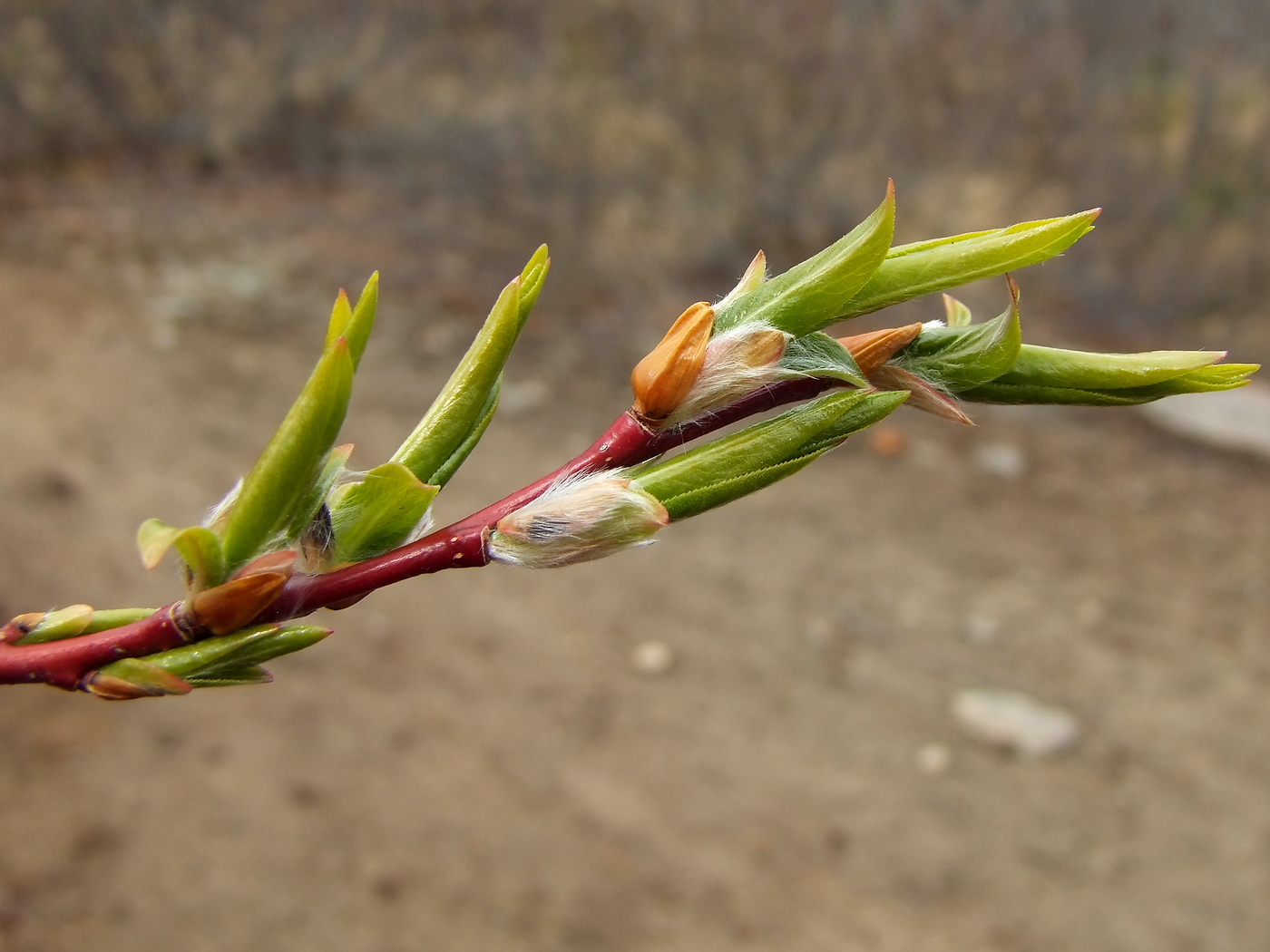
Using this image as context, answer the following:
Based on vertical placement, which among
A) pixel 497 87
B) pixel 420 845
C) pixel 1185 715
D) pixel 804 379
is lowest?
pixel 1185 715

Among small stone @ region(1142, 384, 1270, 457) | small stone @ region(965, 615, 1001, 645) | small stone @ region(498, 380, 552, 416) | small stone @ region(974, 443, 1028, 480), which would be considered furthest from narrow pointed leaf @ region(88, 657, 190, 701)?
small stone @ region(1142, 384, 1270, 457)

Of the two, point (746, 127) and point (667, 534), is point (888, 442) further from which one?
point (746, 127)

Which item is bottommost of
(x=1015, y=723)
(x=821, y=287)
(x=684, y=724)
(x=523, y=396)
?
(x=1015, y=723)

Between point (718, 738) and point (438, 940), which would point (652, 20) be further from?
point (438, 940)

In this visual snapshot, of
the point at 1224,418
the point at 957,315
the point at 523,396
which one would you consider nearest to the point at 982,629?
the point at 1224,418

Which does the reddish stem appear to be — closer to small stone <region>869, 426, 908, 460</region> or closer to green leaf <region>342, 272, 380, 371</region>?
green leaf <region>342, 272, 380, 371</region>

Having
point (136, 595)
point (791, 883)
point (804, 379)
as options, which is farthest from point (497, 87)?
point (804, 379)
